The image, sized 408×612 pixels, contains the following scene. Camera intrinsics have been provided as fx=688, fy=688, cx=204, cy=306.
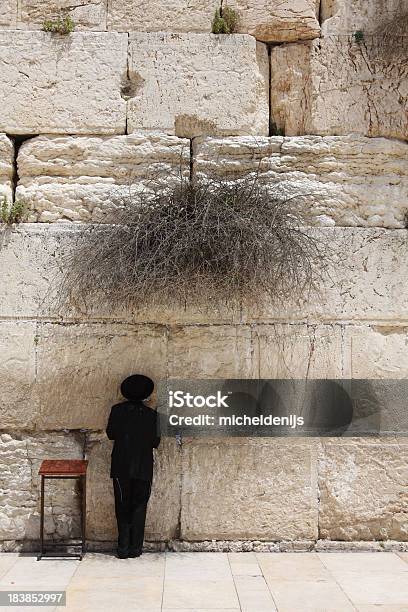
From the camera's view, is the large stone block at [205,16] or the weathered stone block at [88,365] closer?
the weathered stone block at [88,365]

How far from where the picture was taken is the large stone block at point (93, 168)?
550cm

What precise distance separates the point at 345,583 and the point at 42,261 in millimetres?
3183

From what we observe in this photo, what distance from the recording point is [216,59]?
556 cm

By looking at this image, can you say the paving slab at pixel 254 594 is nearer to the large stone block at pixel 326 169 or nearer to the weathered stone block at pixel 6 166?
the large stone block at pixel 326 169

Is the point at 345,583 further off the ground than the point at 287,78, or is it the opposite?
the point at 287,78

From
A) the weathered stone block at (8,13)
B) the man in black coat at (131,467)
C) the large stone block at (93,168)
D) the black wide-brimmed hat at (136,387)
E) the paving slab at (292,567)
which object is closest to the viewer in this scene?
the paving slab at (292,567)

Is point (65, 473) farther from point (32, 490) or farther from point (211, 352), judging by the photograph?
point (211, 352)

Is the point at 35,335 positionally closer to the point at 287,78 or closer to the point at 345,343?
the point at 345,343

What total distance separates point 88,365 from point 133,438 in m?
0.70

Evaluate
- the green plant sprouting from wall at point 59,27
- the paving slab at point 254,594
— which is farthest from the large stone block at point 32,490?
the green plant sprouting from wall at point 59,27

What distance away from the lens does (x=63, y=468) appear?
4879 millimetres

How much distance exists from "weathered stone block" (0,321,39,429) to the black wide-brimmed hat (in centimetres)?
72

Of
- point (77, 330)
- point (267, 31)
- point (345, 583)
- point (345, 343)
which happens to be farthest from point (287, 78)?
point (345, 583)

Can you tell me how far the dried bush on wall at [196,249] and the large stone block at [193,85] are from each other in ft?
1.65
